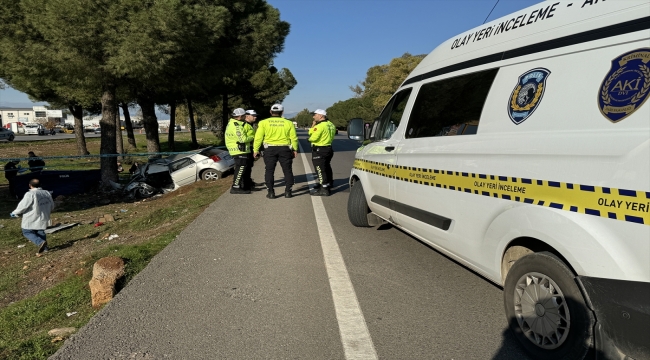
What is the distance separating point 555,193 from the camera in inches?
102

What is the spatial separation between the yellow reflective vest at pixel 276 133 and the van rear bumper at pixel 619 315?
6.56 metres

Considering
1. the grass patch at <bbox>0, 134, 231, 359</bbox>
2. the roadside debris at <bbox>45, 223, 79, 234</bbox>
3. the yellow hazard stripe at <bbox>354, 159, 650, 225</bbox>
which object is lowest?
the roadside debris at <bbox>45, 223, 79, 234</bbox>

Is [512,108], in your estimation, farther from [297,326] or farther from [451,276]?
[297,326]

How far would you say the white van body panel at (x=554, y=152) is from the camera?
2.19 meters

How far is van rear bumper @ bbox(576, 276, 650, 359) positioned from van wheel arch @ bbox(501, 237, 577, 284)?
0.33m

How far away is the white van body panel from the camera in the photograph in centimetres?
219

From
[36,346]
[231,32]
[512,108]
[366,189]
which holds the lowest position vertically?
[36,346]

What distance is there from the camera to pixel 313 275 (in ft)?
14.4

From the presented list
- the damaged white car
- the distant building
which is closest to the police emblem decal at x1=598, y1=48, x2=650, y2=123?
the damaged white car

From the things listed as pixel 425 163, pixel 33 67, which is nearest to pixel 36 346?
pixel 425 163

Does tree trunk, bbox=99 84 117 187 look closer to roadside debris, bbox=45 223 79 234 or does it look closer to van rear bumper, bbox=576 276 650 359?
roadside debris, bbox=45 223 79 234

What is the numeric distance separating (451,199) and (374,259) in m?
1.58

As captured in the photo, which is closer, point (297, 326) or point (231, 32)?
point (297, 326)

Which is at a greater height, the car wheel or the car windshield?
the car windshield
